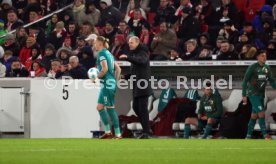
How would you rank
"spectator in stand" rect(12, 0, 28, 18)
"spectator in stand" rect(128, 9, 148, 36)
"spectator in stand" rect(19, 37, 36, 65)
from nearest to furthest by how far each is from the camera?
"spectator in stand" rect(128, 9, 148, 36) → "spectator in stand" rect(19, 37, 36, 65) → "spectator in stand" rect(12, 0, 28, 18)

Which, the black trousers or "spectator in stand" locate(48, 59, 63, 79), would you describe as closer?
the black trousers

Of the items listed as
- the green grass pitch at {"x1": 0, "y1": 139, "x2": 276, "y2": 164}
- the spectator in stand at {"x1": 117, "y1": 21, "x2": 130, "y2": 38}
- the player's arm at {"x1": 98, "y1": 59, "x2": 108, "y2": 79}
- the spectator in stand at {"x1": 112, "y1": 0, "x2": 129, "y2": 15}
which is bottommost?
the green grass pitch at {"x1": 0, "y1": 139, "x2": 276, "y2": 164}

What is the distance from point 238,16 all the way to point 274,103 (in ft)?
10.7

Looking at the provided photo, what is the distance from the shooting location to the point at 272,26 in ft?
68.7

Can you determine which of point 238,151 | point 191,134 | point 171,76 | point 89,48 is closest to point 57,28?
point 89,48

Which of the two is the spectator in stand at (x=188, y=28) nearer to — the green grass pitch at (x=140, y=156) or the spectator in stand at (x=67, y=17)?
the spectator in stand at (x=67, y=17)

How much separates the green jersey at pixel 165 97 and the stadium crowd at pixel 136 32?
82 centimetres

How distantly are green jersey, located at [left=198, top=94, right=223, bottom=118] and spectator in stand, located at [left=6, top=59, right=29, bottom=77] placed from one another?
476 cm

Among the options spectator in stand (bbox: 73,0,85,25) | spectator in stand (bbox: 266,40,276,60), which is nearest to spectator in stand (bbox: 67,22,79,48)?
spectator in stand (bbox: 73,0,85,25)

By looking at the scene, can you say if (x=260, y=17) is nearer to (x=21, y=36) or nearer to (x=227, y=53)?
(x=227, y=53)

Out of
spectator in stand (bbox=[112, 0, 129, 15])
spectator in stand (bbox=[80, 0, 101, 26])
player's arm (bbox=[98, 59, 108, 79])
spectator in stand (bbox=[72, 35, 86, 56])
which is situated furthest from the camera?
spectator in stand (bbox=[112, 0, 129, 15])

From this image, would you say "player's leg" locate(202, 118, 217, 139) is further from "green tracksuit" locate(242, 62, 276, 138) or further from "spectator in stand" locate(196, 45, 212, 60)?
"spectator in stand" locate(196, 45, 212, 60)

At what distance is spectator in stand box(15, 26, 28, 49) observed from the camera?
2433 centimetres

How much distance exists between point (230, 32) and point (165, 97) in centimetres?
256
